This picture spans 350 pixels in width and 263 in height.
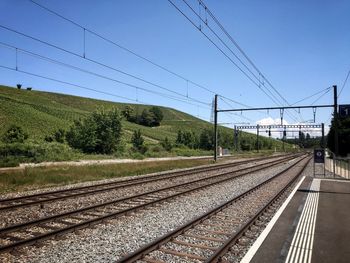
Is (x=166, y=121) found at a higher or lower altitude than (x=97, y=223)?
higher

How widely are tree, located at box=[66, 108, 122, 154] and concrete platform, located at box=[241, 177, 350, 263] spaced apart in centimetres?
4678

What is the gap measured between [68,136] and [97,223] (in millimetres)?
56911

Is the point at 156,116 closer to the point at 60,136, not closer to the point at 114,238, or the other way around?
the point at 60,136

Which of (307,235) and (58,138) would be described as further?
(58,138)

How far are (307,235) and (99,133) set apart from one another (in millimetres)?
52976

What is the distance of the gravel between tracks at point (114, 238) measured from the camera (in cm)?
Result: 788

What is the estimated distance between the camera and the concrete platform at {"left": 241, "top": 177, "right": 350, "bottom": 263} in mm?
8052

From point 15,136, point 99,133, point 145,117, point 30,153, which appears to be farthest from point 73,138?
point 145,117

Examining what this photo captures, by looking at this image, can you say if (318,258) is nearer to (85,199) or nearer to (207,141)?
(85,199)

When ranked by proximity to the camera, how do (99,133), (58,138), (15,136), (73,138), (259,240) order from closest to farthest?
(259,240)
(15,136)
(99,133)
(73,138)
(58,138)

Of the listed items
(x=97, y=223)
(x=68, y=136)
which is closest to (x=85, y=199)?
(x=97, y=223)

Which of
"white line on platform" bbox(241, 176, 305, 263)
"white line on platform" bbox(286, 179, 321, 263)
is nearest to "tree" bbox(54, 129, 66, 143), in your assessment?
"white line on platform" bbox(286, 179, 321, 263)

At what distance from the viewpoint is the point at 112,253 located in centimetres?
823

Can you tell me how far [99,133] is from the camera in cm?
6047
